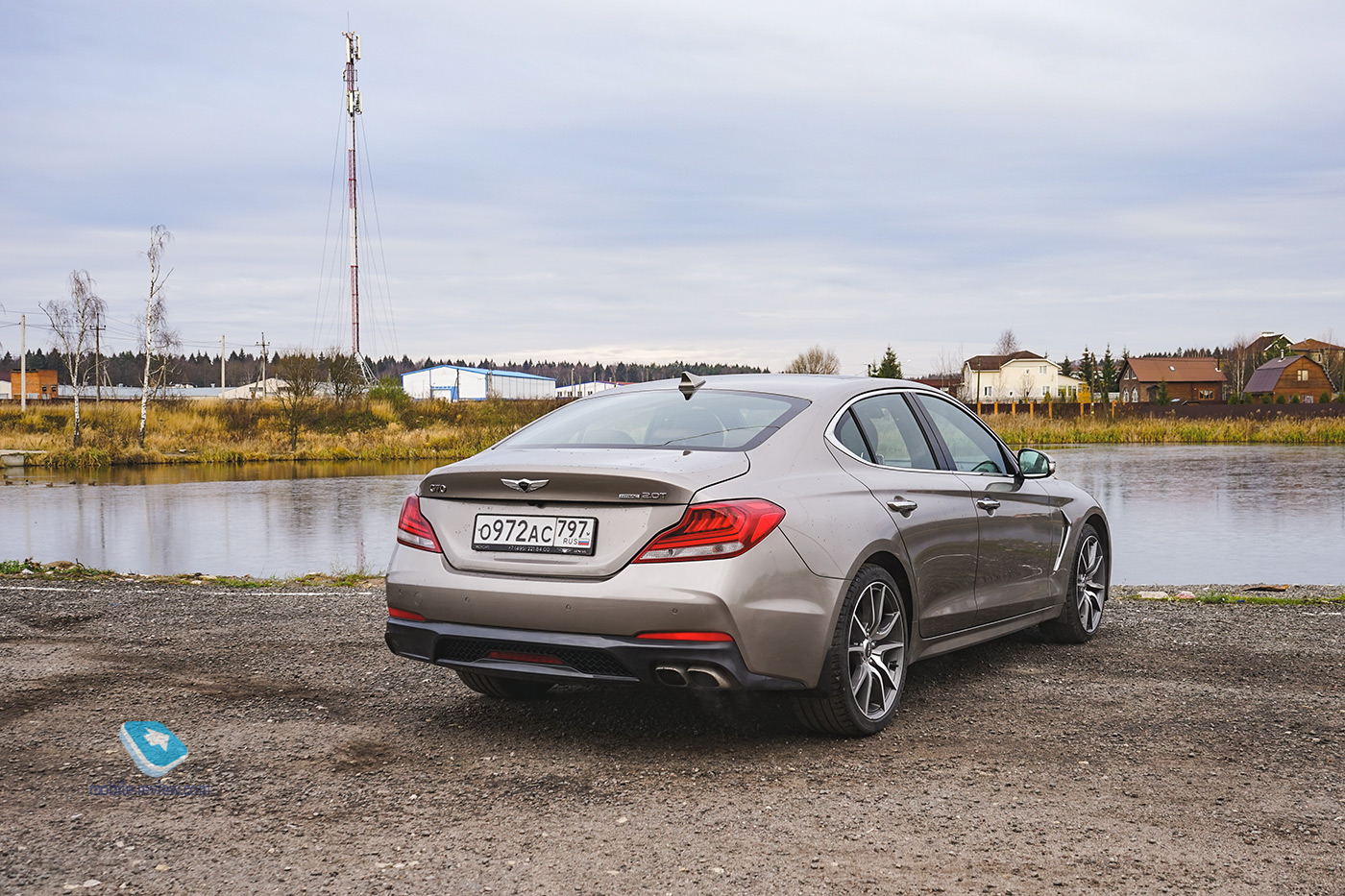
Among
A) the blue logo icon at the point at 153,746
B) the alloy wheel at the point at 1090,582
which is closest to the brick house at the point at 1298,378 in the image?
the alloy wheel at the point at 1090,582

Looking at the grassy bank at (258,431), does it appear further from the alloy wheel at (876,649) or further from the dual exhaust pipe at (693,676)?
the dual exhaust pipe at (693,676)

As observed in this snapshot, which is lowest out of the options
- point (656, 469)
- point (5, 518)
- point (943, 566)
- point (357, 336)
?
point (5, 518)

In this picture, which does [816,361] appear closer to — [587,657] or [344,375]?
[344,375]

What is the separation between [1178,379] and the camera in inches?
4729

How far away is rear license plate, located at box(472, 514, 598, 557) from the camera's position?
4.29m

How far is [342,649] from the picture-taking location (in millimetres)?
6754

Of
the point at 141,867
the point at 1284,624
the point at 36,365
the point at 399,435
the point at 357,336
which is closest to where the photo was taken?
the point at 141,867

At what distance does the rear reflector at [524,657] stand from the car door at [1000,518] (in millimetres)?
2381

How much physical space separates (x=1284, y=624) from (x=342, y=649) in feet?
20.1

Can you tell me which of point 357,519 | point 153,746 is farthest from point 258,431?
point 153,746

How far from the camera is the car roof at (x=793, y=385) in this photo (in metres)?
5.26

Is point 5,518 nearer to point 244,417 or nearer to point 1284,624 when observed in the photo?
point 1284,624

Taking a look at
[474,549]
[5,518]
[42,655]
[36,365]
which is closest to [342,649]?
[42,655]

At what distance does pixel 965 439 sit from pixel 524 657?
9.67ft
